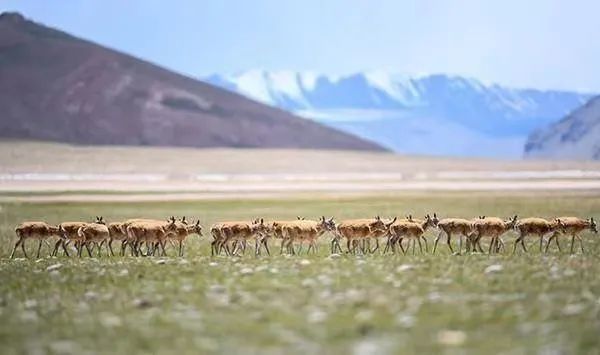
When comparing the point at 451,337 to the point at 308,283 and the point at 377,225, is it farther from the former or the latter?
the point at 377,225

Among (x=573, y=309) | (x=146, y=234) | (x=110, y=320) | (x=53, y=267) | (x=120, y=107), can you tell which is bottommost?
(x=110, y=320)

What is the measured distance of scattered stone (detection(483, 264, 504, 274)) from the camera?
46.1ft

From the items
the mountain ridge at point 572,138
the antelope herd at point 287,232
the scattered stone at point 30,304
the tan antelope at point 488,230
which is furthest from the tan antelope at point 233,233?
the mountain ridge at point 572,138

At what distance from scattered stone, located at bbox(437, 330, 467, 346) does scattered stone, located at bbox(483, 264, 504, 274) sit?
4450 millimetres

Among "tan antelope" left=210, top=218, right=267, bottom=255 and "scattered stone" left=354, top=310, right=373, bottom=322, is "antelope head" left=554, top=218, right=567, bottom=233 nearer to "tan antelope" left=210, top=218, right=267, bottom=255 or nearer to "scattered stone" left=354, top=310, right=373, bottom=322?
"tan antelope" left=210, top=218, right=267, bottom=255

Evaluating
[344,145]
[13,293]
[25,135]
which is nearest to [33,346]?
[13,293]

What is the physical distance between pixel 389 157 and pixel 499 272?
288 ft

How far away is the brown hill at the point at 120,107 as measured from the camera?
13038cm

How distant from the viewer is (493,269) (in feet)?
46.6

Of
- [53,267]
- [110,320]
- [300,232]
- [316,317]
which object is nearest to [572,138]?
[300,232]

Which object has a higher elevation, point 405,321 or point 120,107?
point 120,107

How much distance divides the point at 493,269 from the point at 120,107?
127744 mm

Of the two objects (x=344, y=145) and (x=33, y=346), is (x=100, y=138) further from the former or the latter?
(x=33, y=346)

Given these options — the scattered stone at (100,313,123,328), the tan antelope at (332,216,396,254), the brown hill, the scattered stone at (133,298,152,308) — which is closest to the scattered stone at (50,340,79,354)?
the scattered stone at (100,313,123,328)
